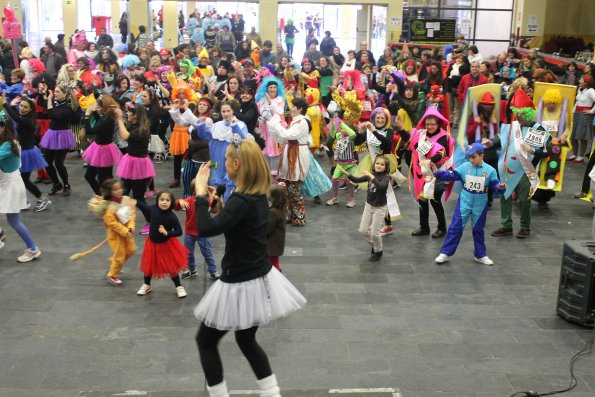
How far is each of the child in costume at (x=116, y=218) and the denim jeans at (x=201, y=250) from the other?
2.02 ft

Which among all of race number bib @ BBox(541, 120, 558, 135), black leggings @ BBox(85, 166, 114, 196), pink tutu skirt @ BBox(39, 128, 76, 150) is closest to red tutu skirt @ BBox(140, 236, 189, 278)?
black leggings @ BBox(85, 166, 114, 196)

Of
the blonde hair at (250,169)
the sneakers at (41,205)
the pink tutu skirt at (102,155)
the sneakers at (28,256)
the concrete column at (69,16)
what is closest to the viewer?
the blonde hair at (250,169)

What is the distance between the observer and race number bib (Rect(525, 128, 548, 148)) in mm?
9766

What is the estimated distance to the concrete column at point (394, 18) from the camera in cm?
2572

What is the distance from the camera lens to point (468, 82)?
16.3 m

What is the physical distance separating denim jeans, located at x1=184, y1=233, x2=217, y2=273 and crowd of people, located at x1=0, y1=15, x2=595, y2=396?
0.02m

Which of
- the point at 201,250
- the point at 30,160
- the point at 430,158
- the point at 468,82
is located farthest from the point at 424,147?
the point at 468,82

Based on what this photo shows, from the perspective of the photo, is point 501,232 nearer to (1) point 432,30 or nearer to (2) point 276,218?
(2) point 276,218

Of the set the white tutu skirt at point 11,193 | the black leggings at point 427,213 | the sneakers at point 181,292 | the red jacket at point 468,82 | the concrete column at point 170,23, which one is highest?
the concrete column at point 170,23

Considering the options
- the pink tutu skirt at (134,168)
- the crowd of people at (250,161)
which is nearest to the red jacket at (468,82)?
the crowd of people at (250,161)

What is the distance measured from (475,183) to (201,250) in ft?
10.6

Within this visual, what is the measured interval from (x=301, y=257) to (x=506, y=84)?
9.13 m

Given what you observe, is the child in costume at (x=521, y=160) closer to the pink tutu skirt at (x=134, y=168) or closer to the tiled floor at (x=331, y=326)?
the tiled floor at (x=331, y=326)

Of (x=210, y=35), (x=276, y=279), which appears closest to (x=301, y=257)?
(x=276, y=279)
